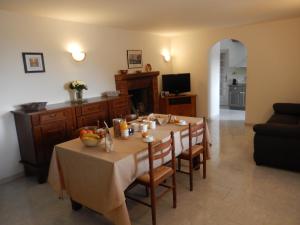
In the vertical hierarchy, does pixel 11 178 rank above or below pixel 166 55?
below

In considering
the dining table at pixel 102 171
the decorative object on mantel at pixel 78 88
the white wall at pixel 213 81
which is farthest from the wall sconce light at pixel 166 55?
the dining table at pixel 102 171

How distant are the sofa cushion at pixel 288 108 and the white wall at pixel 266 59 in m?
0.48

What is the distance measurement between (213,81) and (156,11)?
3.40 metres

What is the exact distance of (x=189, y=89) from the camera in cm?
643

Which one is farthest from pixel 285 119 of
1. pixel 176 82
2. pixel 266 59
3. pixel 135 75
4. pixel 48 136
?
pixel 48 136

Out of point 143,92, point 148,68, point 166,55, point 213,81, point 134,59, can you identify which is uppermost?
point 166,55

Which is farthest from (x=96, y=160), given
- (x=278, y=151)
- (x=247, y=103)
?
(x=247, y=103)

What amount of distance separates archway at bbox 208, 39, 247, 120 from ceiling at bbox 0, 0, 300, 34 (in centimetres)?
238

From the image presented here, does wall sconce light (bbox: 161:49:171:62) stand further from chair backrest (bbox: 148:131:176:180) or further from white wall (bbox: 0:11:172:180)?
chair backrest (bbox: 148:131:176:180)

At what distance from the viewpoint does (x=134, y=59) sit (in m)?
5.46

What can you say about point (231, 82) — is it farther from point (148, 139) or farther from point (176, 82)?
point (148, 139)

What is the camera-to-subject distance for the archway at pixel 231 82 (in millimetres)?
6906

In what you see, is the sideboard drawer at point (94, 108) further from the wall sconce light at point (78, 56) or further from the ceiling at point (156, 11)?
the ceiling at point (156, 11)

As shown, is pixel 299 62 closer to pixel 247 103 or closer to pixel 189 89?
pixel 247 103
